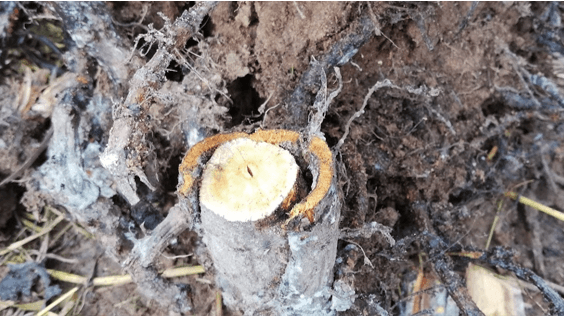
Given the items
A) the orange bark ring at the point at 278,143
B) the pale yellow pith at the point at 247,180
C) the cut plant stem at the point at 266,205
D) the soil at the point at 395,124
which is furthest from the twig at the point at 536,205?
the pale yellow pith at the point at 247,180

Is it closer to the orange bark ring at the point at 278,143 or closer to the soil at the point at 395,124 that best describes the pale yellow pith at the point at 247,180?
the orange bark ring at the point at 278,143

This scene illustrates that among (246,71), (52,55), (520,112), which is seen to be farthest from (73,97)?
(520,112)

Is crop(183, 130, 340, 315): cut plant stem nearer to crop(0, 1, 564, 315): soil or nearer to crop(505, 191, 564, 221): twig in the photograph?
crop(0, 1, 564, 315): soil

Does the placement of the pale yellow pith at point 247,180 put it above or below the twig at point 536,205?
above

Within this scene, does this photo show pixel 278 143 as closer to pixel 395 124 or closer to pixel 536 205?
pixel 395 124

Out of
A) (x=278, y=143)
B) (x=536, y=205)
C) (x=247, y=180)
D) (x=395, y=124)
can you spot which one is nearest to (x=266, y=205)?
(x=247, y=180)

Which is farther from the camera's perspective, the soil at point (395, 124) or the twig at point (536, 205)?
the twig at point (536, 205)
